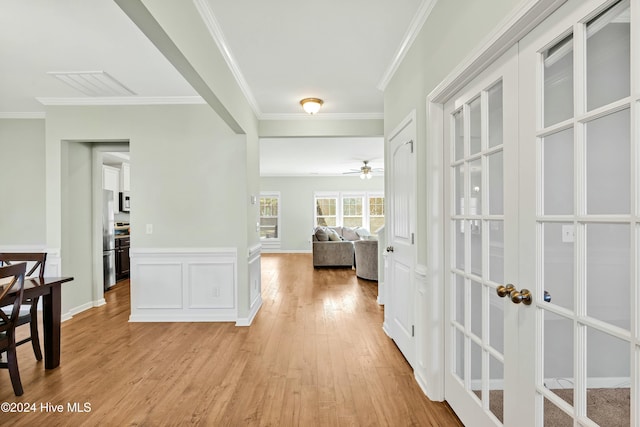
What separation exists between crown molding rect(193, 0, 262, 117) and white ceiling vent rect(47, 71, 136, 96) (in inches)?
50.1

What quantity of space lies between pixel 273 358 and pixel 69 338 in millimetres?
2220

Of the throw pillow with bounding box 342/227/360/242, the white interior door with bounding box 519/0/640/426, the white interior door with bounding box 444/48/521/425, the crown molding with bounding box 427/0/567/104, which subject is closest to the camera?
the white interior door with bounding box 519/0/640/426

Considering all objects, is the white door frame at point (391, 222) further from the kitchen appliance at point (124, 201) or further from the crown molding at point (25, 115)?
the kitchen appliance at point (124, 201)

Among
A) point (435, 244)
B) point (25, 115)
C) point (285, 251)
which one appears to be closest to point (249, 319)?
point (435, 244)

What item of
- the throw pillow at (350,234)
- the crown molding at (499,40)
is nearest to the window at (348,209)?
the throw pillow at (350,234)

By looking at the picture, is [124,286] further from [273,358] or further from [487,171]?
[487,171]

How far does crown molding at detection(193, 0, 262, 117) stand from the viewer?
7.19 feet

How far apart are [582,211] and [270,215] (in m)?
10.3

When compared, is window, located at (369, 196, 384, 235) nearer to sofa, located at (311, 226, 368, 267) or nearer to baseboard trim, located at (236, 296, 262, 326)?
sofa, located at (311, 226, 368, 267)

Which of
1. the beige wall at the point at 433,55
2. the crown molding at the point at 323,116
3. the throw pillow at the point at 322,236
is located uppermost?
the crown molding at the point at 323,116

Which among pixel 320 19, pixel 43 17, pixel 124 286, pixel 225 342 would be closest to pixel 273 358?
pixel 225 342

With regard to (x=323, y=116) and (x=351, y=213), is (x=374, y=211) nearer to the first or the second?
(x=351, y=213)

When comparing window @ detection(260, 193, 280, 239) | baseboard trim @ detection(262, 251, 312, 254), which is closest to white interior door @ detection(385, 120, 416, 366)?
baseboard trim @ detection(262, 251, 312, 254)

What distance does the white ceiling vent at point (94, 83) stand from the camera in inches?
126
